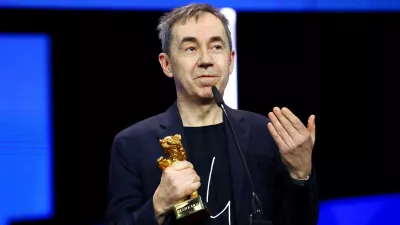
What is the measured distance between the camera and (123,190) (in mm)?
1822

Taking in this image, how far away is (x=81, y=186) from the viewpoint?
2789mm

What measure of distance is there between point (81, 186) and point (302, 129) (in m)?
1.41

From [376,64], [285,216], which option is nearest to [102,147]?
[285,216]

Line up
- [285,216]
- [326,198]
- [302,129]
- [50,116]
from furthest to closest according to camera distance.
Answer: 1. [326,198]
2. [50,116]
3. [285,216]
4. [302,129]

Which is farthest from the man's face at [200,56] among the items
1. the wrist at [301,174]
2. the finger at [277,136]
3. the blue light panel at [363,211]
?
the blue light panel at [363,211]

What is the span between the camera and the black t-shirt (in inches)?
72.6

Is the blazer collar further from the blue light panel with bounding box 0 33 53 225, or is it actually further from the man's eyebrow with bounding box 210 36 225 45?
the blue light panel with bounding box 0 33 53 225

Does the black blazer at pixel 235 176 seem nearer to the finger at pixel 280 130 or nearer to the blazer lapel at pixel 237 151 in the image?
the blazer lapel at pixel 237 151

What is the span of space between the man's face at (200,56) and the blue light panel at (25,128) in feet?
3.40

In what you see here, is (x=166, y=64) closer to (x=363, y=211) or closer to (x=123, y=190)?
(x=123, y=190)

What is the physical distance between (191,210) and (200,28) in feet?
2.06

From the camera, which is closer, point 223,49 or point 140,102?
point 223,49

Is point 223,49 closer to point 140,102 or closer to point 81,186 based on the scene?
point 140,102

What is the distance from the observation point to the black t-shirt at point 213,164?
1.84 meters
